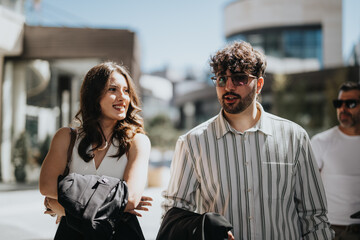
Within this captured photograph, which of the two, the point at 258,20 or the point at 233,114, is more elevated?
→ the point at 258,20

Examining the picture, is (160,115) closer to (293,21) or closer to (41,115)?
(293,21)

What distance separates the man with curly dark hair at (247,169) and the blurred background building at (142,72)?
1.12 ft

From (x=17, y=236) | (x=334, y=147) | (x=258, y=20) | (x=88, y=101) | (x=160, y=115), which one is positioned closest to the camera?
(x=88, y=101)

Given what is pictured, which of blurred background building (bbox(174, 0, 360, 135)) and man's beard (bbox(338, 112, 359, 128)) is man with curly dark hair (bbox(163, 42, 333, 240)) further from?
blurred background building (bbox(174, 0, 360, 135))

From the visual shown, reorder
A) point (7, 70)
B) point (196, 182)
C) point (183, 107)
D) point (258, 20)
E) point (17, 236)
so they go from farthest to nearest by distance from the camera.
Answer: point (183, 107) < point (258, 20) < point (7, 70) < point (17, 236) < point (196, 182)

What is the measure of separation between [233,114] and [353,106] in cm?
150

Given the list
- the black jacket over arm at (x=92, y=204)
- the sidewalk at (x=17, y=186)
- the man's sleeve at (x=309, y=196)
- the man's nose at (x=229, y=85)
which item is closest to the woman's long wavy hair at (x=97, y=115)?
the black jacket over arm at (x=92, y=204)

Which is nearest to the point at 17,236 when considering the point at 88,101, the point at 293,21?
the point at 88,101

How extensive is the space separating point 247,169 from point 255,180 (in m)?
0.07

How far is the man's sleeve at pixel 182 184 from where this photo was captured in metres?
1.84

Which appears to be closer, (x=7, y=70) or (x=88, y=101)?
(x=88, y=101)

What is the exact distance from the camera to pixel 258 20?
3081 centimetres

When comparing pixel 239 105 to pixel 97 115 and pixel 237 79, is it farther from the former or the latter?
pixel 97 115

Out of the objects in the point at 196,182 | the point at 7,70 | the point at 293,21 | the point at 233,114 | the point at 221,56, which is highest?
the point at 293,21
